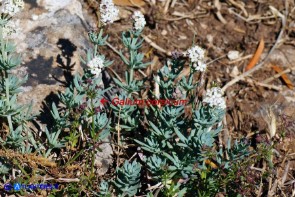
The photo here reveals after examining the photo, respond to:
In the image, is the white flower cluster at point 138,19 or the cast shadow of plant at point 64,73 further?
the cast shadow of plant at point 64,73

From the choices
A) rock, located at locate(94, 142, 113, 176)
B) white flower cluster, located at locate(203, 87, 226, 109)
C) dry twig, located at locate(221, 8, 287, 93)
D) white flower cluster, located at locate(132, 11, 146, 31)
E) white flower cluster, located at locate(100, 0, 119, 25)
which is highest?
white flower cluster, located at locate(100, 0, 119, 25)

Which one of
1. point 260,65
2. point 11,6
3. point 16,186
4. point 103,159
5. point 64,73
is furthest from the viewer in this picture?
point 260,65

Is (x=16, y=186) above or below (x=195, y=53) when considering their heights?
below

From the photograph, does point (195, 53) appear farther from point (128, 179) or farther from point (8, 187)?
point (8, 187)

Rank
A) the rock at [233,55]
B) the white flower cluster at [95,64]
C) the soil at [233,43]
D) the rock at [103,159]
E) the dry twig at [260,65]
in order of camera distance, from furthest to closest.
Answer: the rock at [233,55] < the dry twig at [260,65] < the soil at [233,43] < the rock at [103,159] < the white flower cluster at [95,64]

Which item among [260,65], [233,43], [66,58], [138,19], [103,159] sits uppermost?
[138,19]

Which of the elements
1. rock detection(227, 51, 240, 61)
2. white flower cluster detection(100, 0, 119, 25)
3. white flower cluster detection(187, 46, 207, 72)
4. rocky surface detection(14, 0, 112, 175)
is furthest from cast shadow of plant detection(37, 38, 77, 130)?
rock detection(227, 51, 240, 61)

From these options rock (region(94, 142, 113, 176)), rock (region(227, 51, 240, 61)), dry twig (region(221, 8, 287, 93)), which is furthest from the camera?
rock (region(227, 51, 240, 61))

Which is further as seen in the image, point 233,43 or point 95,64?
point 233,43

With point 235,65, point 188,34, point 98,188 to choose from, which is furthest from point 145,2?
point 98,188

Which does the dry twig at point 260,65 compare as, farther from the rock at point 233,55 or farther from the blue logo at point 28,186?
the blue logo at point 28,186

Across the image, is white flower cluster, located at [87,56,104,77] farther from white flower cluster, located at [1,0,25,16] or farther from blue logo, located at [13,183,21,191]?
blue logo, located at [13,183,21,191]

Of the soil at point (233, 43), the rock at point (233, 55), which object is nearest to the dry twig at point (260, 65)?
the soil at point (233, 43)

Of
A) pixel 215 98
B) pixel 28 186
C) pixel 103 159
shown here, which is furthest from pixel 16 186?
pixel 215 98
